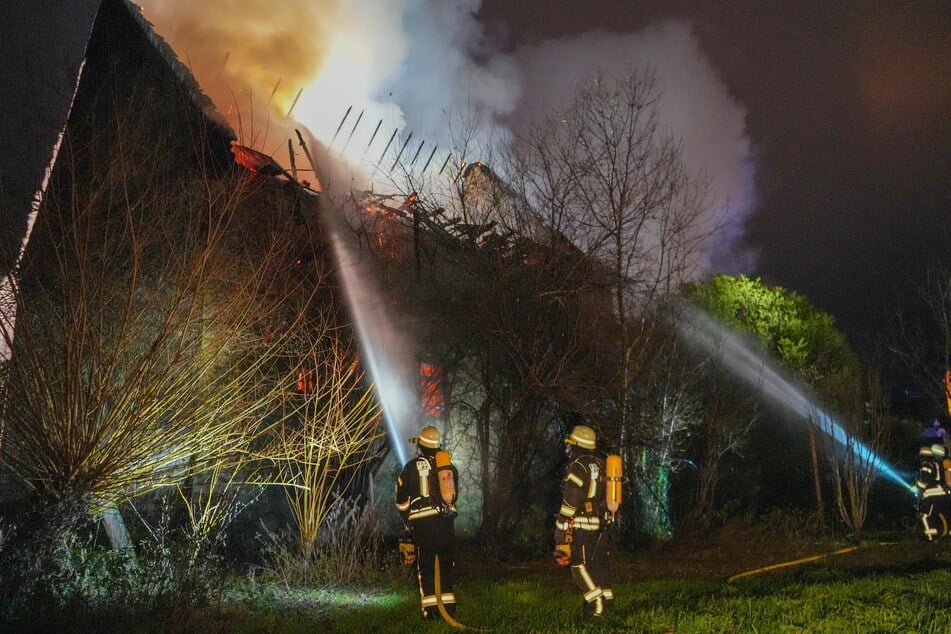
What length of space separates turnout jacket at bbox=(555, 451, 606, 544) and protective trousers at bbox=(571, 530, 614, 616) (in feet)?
0.28

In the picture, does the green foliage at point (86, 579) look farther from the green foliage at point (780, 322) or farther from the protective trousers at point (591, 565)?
the green foliage at point (780, 322)

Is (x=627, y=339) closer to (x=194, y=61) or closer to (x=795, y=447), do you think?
(x=795, y=447)

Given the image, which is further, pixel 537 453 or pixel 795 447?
pixel 795 447

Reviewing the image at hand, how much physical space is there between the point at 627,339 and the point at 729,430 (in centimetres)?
437

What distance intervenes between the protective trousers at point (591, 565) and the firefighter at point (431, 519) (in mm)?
1153

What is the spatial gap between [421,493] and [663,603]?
2.62 meters

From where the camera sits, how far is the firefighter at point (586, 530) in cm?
607

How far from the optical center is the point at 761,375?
1686 centimetres

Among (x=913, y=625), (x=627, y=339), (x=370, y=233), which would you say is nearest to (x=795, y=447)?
(x=627, y=339)

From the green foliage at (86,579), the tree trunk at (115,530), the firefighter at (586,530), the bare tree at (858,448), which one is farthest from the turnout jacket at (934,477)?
the tree trunk at (115,530)

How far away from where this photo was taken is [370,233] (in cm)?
1320

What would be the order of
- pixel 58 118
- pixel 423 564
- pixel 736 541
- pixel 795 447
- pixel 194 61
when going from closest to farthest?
pixel 423 564, pixel 58 118, pixel 736 541, pixel 194 61, pixel 795 447

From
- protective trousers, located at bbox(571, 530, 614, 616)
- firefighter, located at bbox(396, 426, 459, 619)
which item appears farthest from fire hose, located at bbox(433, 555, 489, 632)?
protective trousers, located at bbox(571, 530, 614, 616)

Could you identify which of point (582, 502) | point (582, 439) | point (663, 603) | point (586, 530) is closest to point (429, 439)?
point (582, 439)
